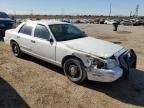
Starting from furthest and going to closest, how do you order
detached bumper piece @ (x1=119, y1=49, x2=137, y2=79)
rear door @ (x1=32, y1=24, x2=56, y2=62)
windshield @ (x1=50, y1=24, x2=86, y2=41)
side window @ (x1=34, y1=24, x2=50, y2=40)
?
1. side window @ (x1=34, y1=24, x2=50, y2=40)
2. windshield @ (x1=50, y1=24, x2=86, y2=41)
3. rear door @ (x1=32, y1=24, x2=56, y2=62)
4. detached bumper piece @ (x1=119, y1=49, x2=137, y2=79)

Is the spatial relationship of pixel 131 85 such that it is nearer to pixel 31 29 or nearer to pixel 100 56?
pixel 100 56

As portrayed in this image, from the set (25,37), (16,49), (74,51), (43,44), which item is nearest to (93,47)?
(74,51)

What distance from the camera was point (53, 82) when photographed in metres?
5.85

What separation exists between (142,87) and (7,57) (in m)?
5.00

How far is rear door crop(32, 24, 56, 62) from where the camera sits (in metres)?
6.36

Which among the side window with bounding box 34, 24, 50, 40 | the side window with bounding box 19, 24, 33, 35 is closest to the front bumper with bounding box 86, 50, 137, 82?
the side window with bounding box 34, 24, 50, 40

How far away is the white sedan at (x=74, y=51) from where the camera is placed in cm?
528

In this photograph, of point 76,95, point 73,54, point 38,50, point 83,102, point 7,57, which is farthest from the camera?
point 7,57

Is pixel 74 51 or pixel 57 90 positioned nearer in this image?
pixel 57 90

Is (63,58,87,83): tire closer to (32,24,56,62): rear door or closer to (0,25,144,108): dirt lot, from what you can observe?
(0,25,144,108): dirt lot

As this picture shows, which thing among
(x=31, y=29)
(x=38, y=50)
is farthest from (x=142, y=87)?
(x=31, y=29)

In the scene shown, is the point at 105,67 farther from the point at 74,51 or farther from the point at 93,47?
the point at 74,51

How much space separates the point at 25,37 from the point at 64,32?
1.46m

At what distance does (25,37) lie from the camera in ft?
24.1
